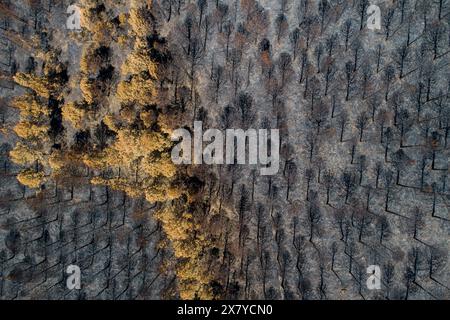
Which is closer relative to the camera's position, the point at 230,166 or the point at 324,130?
the point at 324,130

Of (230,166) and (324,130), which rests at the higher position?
(324,130)

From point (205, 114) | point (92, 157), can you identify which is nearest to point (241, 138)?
point (205, 114)

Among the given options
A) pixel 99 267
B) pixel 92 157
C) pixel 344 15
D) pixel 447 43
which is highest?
pixel 344 15

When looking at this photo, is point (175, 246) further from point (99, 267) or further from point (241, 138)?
point (241, 138)
